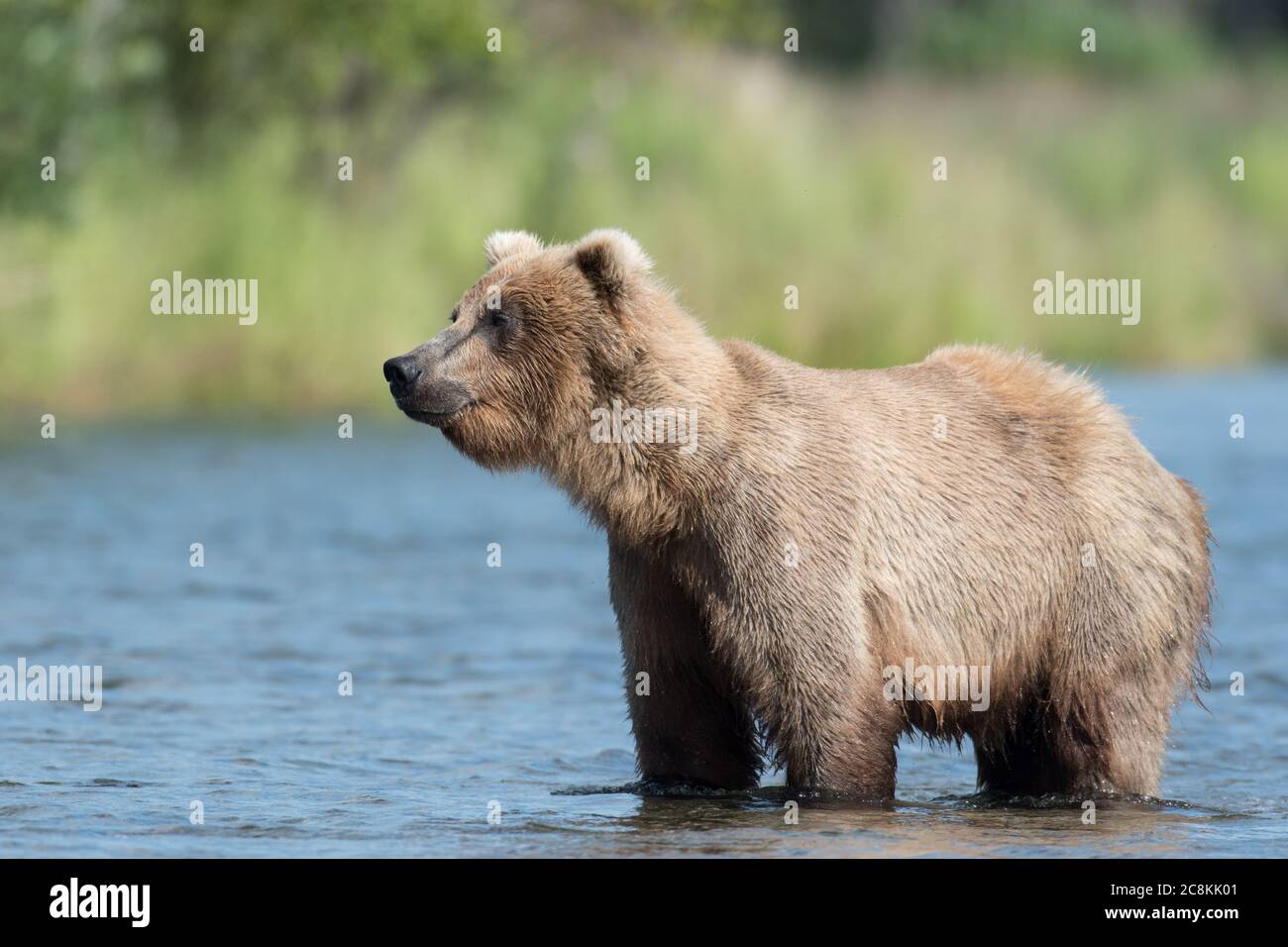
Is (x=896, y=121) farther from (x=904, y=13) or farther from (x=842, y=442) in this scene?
(x=842, y=442)

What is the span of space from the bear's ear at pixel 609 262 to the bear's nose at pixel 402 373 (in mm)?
690

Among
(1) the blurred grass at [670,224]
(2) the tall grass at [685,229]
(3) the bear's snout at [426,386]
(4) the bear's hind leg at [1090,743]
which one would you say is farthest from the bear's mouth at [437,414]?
(2) the tall grass at [685,229]

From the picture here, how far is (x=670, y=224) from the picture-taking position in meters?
22.5

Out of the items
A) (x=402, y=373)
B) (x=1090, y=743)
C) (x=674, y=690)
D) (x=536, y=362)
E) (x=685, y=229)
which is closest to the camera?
(x=402, y=373)

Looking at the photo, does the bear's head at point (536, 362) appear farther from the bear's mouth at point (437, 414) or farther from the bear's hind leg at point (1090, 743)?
the bear's hind leg at point (1090, 743)

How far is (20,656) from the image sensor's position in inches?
442

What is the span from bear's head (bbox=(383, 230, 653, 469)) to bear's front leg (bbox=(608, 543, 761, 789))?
536 mm

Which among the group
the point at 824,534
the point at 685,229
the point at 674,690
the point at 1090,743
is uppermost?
the point at 685,229

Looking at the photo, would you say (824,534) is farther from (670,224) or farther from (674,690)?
(670,224)

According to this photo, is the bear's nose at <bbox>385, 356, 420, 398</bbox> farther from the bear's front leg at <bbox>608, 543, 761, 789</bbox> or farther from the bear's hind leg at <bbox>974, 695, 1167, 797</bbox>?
the bear's hind leg at <bbox>974, 695, 1167, 797</bbox>

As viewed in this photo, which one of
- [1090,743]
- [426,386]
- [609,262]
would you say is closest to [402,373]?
[426,386]

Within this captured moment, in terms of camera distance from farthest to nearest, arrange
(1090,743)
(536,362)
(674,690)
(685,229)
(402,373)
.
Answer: (685,229), (1090,743), (674,690), (536,362), (402,373)

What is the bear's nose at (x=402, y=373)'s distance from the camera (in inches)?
292

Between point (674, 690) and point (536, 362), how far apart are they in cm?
129
